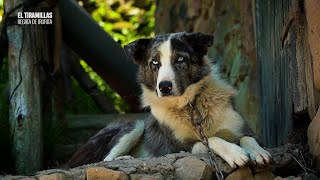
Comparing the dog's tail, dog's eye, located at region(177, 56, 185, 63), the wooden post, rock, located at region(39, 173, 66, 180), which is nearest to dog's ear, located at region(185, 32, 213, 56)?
dog's eye, located at region(177, 56, 185, 63)

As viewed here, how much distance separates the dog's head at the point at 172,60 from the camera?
5352 mm

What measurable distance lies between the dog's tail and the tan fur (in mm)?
423

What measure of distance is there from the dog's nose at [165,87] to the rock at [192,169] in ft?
1.85

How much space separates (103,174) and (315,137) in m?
1.46

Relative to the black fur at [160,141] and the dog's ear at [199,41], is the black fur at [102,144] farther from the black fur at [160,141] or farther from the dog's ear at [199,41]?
the dog's ear at [199,41]

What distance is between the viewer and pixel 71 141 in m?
7.93

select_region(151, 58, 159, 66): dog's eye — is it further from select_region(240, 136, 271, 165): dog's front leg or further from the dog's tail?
select_region(240, 136, 271, 165): dog's front leg

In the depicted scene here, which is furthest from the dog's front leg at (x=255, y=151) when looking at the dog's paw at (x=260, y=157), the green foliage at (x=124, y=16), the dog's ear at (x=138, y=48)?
the green foliage at (x=124, y=16)

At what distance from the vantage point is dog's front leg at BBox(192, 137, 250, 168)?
486cm

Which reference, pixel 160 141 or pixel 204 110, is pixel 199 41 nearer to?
pixel 204 110

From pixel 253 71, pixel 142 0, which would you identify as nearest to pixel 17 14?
pixel 253 71

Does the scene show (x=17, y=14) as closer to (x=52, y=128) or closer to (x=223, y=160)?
(x=52, y=128)

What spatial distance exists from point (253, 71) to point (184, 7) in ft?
4.39

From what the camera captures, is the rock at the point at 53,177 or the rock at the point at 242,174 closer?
the rock at the point at 53,177
